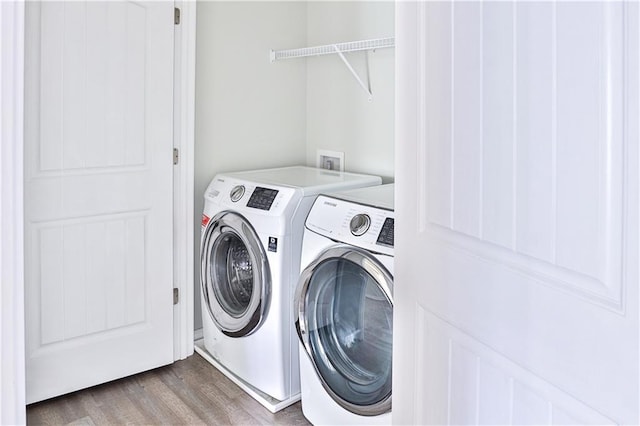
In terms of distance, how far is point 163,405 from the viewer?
2320mm

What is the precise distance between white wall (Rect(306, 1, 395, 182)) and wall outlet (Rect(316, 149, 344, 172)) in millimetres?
31

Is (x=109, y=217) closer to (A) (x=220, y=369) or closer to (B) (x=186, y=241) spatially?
(B) (x=186, y=241)

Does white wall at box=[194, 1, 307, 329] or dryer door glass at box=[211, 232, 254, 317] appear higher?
white wall at box=[194, 1, 307, 329]

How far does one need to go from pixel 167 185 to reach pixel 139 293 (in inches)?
20.4

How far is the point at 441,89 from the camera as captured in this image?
1070 mm

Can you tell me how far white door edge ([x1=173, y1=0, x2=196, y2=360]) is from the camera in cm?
261

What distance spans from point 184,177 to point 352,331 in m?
1.20

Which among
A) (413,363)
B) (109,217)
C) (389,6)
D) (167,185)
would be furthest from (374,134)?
(413,363)

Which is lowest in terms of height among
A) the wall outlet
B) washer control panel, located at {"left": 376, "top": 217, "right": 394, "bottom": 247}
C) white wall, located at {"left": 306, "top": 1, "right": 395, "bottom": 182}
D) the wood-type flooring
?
the wood-type flooring

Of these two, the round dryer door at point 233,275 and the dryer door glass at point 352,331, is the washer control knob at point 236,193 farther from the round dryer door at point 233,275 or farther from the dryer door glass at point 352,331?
the dryer door glass at point 352,331

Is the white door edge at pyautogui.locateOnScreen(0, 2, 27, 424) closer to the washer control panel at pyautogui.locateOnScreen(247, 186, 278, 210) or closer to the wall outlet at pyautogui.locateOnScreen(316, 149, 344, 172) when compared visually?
the washer control panel at pyautogui.locateOnScreen(247, 186, 278, 210)

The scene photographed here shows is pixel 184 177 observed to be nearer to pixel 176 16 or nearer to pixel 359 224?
pixel 176 16

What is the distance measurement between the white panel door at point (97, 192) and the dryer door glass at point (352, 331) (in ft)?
3.12

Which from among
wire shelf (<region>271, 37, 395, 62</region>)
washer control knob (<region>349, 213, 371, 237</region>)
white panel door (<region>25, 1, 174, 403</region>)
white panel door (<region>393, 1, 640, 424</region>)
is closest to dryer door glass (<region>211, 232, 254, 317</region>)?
white panel door (<region>25, 1, 174, 403</region>)
